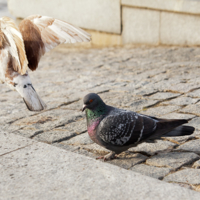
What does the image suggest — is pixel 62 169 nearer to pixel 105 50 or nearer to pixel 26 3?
pixel 105 50

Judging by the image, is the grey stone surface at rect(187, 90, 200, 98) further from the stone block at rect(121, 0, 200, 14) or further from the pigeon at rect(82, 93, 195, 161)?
the stone block at rect(121, 0, 200, 14)

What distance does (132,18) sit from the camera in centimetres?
895

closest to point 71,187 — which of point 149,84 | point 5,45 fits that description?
point 5,45

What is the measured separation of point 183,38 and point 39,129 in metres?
5.27

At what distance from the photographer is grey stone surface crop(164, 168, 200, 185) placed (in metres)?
2.64

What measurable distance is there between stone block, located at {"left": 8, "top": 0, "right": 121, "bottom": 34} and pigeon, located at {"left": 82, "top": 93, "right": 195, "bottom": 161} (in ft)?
21.4

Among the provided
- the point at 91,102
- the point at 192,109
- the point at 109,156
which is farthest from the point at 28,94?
the point at 192,109

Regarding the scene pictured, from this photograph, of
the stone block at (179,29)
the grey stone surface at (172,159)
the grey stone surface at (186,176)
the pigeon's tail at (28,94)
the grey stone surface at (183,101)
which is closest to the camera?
the grey stone surface at (186,176)

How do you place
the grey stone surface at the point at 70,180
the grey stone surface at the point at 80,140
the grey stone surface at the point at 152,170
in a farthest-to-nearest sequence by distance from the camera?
the grey stone surface at the point at 80,140 → the grey stone surface at the point at 152,170 → the grey stone surface at the point at 70,180

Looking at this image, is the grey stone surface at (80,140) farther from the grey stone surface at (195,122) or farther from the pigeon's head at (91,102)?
the grey stone surface at (195,122)

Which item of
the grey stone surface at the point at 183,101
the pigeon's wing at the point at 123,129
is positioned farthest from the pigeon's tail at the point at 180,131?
the grey stone surface at the point at 183,101

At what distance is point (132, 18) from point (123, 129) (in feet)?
21.2

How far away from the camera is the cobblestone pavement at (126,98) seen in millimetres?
3076

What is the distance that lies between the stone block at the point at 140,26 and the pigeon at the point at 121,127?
5786mm
